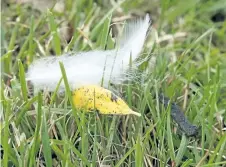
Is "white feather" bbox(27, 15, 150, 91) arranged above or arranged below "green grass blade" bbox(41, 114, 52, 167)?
above

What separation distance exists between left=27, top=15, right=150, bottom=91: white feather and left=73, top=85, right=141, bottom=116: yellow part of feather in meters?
0.03

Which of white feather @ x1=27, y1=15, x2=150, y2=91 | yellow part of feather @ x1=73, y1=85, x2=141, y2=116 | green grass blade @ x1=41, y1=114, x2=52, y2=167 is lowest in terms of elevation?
green grass blade @ x1=41, y1=114, x2=52, y2=167

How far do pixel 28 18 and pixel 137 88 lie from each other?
58cm

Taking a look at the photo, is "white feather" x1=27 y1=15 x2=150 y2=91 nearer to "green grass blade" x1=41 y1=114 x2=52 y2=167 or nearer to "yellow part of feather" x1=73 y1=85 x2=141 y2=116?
"yellow part of feather" x1=73 y1=85 x2=141 y2=116

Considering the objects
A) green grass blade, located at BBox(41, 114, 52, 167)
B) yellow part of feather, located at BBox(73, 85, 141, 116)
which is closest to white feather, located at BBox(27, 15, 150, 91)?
yellow part of feather, located at BBox(73, 85, 141, 116)

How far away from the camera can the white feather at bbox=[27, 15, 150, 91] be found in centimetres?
130

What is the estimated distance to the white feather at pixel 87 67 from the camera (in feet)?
4.25

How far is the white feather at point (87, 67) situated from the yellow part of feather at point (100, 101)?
3cm

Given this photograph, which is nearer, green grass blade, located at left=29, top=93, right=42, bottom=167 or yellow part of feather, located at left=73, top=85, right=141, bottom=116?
green grass blade, located at left=29, top=93, right=42, bottom=167

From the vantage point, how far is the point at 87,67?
4.32 feet

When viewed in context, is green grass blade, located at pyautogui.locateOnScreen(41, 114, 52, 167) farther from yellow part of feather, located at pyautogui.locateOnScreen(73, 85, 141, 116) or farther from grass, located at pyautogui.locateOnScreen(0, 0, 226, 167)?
yellow part of feather, located at pyautogui.locateOnScreen(73, 85, 141, 116)

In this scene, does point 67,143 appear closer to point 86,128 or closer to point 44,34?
point 86,128

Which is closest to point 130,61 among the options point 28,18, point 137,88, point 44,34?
point 137,88

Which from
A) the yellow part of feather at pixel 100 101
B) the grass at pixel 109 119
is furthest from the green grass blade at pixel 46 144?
the yellow part of feather at pixel 100 101
